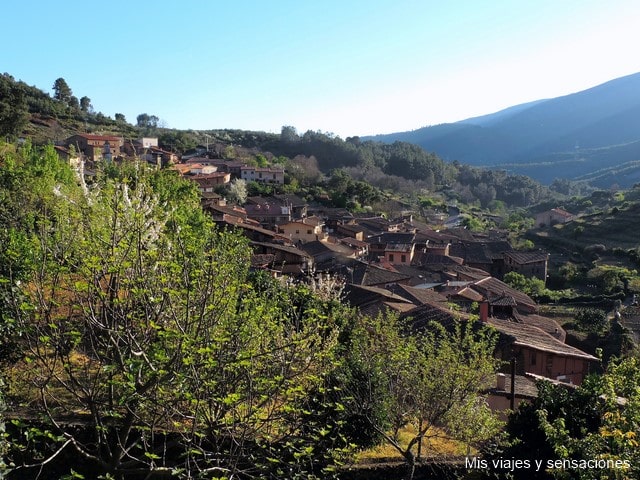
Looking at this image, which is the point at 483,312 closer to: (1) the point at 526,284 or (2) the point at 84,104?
(1) the point at 526,284

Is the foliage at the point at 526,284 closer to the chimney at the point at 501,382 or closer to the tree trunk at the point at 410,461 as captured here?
the chimney at the point at 501,382

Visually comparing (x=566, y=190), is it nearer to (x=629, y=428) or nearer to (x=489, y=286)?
(x=489, y=286)

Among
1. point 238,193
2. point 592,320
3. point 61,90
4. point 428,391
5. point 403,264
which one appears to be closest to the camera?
point 428,391

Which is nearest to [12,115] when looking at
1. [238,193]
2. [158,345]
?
[238,193]

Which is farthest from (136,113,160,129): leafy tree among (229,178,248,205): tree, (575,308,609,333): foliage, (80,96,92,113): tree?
(575,308,609,333): foliage

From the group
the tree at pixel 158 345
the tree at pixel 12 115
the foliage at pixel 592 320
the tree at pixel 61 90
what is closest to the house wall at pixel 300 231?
the foliage at pixel 592 320

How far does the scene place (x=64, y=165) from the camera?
93.5 feet

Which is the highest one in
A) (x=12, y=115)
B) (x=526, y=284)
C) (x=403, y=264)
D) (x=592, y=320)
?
(x=12, y=115)

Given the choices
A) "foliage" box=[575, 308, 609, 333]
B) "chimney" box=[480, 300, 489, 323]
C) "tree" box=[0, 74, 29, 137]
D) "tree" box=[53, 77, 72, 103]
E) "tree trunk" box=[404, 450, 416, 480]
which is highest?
"tree" box=[53, 77, 72, 103]

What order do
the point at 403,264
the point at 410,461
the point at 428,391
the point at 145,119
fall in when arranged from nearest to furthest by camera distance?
1. the point at 410,461
2. the point at 428,391
3. the point at 403,264
4. the point at 145,119

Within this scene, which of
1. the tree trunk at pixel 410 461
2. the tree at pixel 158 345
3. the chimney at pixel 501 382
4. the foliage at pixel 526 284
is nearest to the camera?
the tree at pixel 158 345

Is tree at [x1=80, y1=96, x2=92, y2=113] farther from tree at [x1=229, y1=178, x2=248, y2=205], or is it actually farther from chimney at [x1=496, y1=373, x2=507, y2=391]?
chimney at [x1=496, y1=373, x2=507, y2=391]

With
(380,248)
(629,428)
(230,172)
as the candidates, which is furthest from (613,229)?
(629,428)

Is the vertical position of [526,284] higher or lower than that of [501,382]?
lower
